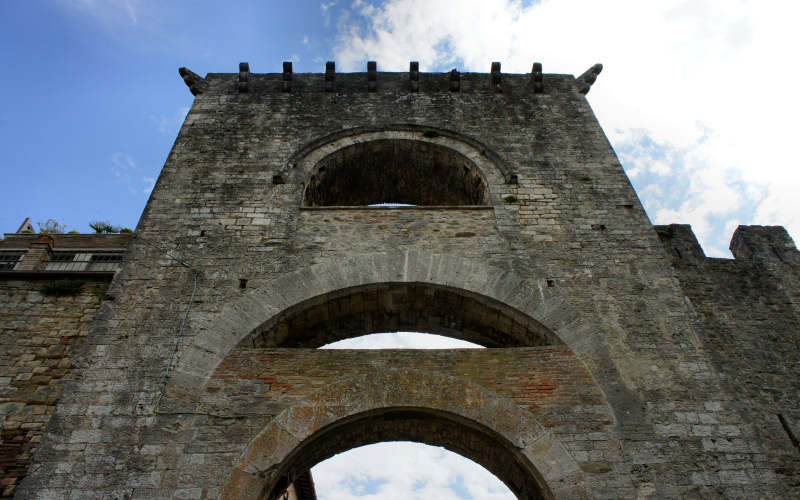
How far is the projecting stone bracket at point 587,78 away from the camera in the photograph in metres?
9.67

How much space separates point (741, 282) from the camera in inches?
314

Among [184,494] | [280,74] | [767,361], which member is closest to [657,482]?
[767,361]

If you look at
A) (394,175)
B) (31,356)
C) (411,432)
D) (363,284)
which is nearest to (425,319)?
Result: (363,284)

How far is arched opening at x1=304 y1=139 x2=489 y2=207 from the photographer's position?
844cm

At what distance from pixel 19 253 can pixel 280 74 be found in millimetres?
6109

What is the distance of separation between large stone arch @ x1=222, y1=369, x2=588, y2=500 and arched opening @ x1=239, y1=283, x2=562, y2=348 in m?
1.18

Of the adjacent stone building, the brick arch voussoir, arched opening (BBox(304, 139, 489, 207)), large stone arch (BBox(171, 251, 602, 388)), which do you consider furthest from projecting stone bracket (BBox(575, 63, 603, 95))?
the adjacent stone building

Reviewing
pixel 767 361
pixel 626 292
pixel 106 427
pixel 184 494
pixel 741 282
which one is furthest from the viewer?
pixel 741 282

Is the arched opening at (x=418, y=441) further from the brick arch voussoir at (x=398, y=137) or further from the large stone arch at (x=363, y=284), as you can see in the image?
the brick arch voussoir at (x=398, y=137)

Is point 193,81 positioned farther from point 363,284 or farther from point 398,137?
point 363,284

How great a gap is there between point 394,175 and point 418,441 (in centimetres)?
491

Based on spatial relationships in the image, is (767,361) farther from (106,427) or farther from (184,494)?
(106,427)

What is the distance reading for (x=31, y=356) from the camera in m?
5.74

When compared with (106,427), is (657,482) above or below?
below
